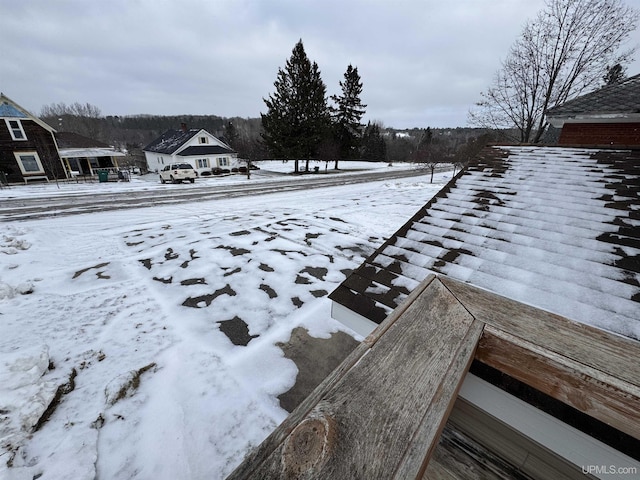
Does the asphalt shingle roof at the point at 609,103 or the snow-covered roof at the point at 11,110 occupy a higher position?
the snow-covered roof at the point at 11,110

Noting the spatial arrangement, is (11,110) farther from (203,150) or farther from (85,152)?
(203,150)

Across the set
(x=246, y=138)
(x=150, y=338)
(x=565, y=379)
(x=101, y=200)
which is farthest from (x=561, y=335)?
(x=246, y=138)

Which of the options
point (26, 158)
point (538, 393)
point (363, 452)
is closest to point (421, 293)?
point (538, 393)

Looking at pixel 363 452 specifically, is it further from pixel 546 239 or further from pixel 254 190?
pixel 254 190

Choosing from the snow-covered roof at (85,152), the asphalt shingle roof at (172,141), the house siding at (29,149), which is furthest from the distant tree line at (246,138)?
the house siding at (29,149)

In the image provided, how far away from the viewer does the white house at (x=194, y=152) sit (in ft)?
98.3

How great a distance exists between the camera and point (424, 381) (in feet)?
2.82

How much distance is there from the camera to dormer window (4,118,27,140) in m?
20.3

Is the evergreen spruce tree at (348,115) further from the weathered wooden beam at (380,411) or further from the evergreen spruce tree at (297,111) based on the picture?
the weathered wooden beam at (380,411)

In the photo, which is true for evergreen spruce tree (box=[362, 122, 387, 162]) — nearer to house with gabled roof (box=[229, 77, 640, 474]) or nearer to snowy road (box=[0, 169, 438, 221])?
snowy road (box=[0, 169, 438, 221])

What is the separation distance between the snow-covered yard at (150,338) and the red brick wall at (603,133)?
741 cm

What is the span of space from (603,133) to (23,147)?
34741 millimetres

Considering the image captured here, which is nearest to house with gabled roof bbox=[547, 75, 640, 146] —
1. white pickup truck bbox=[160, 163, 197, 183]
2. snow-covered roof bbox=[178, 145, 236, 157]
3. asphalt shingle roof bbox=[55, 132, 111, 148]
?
white pickup truck bbox=[160, 163, 197, 183]

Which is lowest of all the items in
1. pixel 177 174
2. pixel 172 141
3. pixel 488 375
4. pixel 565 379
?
pixel 177 174
